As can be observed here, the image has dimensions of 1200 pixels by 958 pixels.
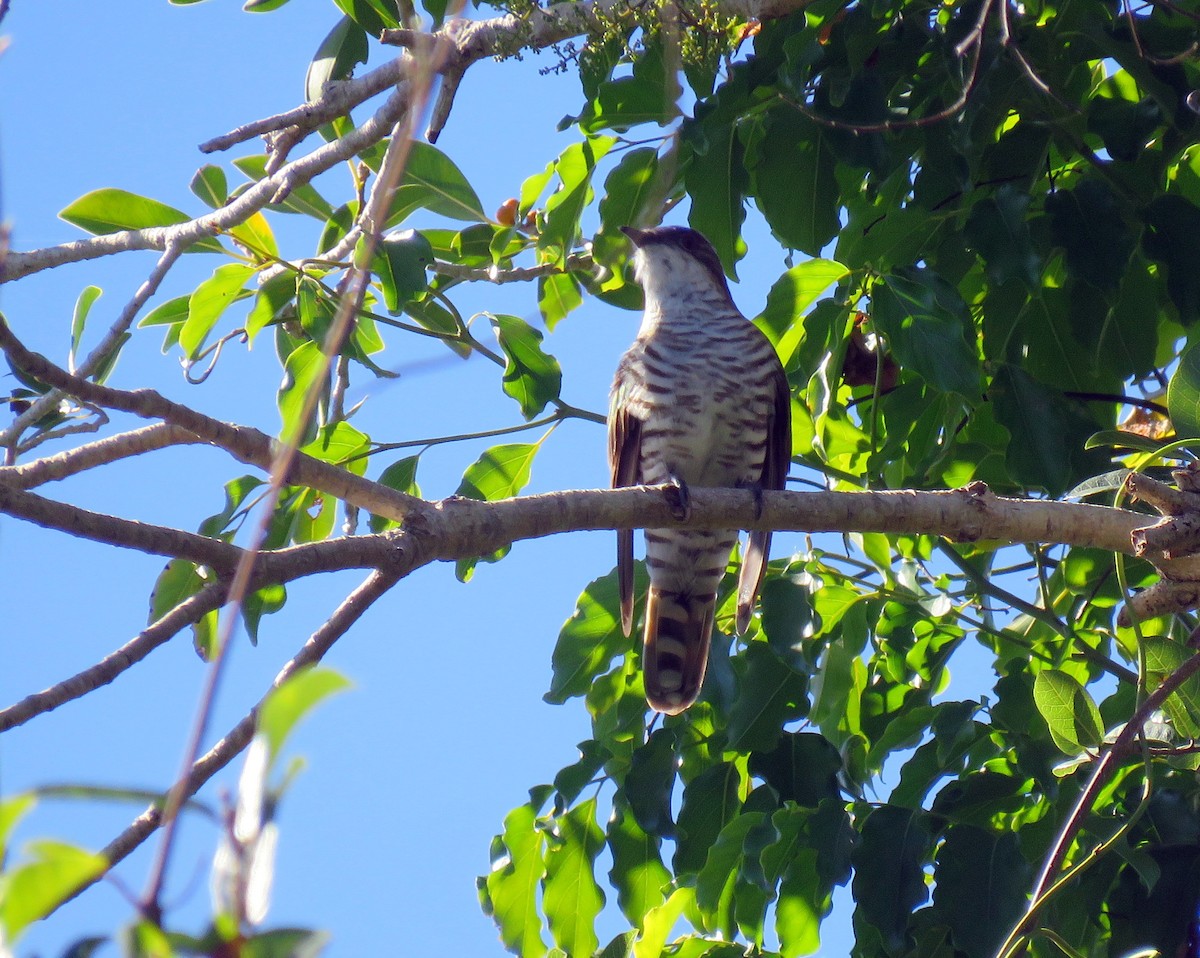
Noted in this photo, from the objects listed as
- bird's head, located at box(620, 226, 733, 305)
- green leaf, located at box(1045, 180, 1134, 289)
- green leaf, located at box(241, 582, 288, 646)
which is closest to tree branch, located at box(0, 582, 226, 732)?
green leaf, located at box(241, 582, 288, 646)

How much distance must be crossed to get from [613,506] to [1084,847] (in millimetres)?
1267

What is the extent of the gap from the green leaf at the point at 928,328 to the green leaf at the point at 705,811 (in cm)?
125

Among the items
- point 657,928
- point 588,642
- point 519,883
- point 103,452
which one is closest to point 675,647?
point 588,642

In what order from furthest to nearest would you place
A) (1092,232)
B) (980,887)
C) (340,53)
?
(340,53) < (1092,232) < (980,887)

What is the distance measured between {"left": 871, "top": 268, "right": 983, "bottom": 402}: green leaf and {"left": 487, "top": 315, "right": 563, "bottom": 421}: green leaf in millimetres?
836

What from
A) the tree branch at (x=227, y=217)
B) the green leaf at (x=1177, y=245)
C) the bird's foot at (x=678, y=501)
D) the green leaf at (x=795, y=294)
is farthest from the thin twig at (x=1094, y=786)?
the tree branch at (x=227, y=217)

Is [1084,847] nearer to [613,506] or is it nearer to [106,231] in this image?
[613,506]

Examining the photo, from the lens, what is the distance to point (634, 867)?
10.6 ft

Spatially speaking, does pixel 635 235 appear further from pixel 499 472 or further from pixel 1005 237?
pixel 1005 237

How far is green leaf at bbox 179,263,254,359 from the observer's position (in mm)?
2838

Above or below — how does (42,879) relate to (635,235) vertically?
below

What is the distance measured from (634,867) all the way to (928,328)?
1.67m

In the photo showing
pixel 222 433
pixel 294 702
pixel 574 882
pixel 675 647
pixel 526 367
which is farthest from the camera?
pixel 675 647

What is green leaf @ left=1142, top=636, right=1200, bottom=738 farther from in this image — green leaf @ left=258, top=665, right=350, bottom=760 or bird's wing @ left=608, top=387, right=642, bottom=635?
green leaf @ left=258, top=665, right=350, bottom=760
